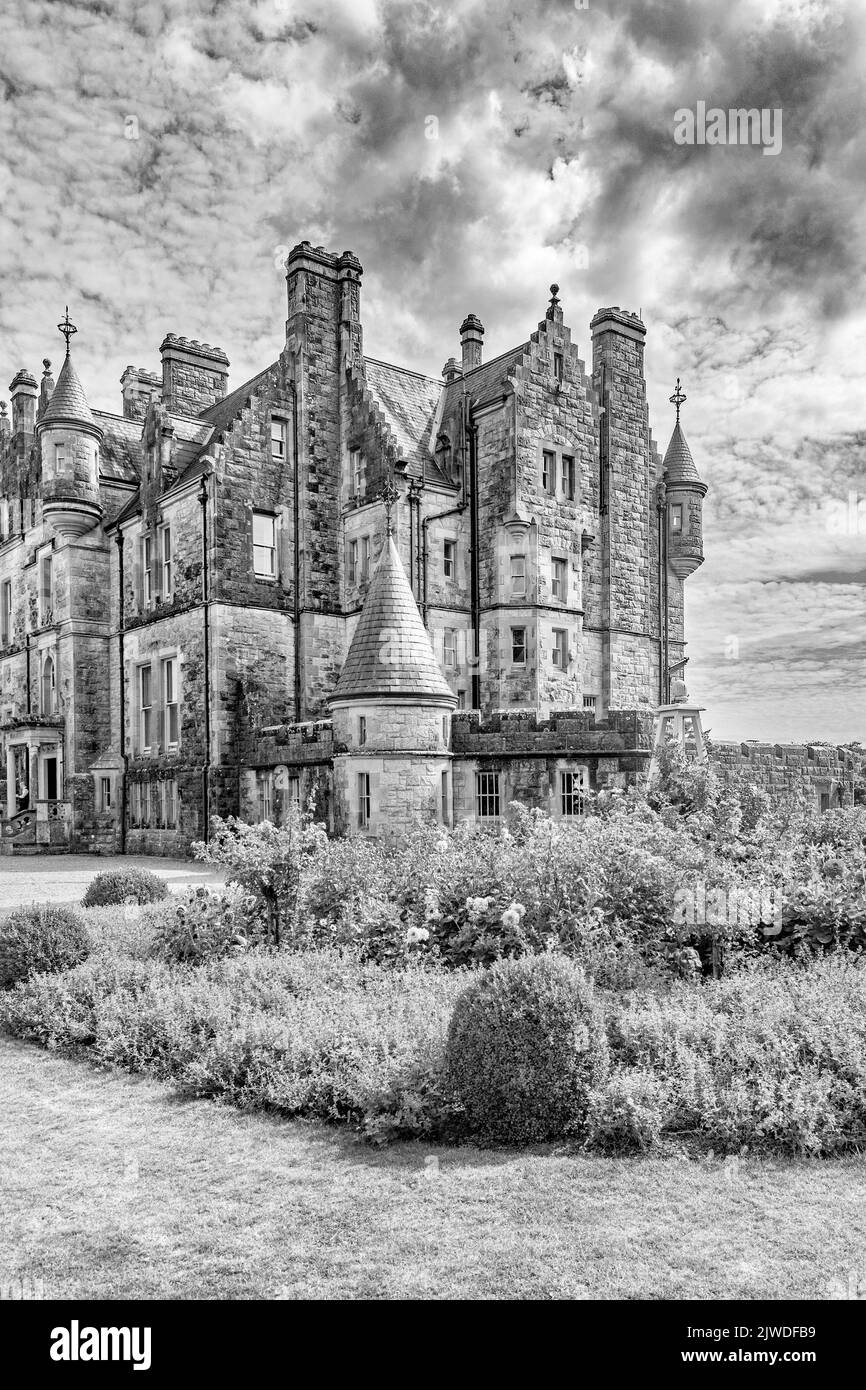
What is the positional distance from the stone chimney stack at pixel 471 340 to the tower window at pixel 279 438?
8544 millimetres

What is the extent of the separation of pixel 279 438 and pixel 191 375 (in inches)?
339

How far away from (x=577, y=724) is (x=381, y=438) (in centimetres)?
1197

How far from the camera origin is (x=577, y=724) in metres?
21.8

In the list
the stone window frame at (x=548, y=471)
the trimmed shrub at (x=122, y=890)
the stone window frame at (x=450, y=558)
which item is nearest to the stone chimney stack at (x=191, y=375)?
the stone window frame at (x=450, y=558)

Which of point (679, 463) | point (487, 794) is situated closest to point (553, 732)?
point (487, 794)

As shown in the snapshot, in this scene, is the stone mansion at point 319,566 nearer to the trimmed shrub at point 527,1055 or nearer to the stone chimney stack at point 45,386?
the stone chimney stack at point 45,386

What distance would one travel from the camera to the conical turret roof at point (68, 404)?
3219 cm

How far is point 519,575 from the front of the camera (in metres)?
29.1

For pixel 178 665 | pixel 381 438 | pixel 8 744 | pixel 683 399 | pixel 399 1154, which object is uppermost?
pixel 683 399

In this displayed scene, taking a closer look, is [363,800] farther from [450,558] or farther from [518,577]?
[450,558]

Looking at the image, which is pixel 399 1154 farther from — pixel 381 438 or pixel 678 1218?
pixel 381 438

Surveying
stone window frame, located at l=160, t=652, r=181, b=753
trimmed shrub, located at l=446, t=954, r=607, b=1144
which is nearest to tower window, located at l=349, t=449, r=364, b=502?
stone window frame, located at l=160, t=652, r=181, b=753

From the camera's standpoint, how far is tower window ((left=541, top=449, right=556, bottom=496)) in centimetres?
2970
